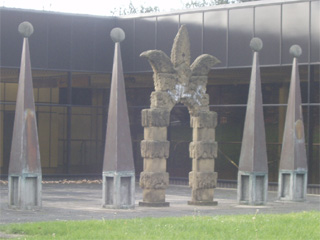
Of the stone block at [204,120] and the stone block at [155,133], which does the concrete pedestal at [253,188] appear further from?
the stone block at [155,133]

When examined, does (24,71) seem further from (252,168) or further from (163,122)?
(252,168)

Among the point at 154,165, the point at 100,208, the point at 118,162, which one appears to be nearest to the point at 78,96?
the point at 154,165

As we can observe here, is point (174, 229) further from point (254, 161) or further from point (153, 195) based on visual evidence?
point (254, 161)

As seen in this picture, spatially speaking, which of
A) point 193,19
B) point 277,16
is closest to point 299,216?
point 277,16

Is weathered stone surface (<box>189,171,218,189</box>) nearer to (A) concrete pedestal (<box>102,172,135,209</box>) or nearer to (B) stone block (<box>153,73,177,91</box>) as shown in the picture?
(B) stone block (<box>153,73,177,91</box>)

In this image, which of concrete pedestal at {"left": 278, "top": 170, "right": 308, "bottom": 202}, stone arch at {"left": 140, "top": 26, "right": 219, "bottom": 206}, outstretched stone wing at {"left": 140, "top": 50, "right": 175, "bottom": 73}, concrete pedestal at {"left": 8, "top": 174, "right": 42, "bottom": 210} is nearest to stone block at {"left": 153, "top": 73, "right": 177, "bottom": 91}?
stone arch at {"left": 140, "top": 26, "right": 219, "bottom": 206}

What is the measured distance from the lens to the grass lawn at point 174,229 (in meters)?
13.3

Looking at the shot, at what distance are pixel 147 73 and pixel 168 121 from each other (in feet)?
39.3

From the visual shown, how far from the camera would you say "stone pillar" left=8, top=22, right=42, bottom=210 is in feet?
59.2

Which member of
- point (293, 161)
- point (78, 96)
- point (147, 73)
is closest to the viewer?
point (293, 161)

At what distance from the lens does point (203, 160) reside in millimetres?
21312

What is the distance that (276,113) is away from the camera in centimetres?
3023

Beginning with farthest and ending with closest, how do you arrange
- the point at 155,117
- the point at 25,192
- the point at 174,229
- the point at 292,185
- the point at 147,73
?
the point at 147,73, the point at 292,185, the point at 155,117, the point at 25,192, the point at 174,229

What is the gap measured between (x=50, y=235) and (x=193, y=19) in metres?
18.7
